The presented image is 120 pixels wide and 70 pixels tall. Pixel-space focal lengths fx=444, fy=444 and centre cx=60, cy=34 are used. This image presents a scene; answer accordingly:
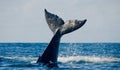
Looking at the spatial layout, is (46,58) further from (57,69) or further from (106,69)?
(106,69)

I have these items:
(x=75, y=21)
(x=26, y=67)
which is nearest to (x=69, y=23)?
(x=75, y=21)

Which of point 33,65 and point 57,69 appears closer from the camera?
point 57,69

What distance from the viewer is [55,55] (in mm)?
27219

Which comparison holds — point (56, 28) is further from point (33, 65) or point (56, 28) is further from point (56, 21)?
point (33, 65)

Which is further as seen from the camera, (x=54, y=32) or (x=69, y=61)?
(x=69, y=61)

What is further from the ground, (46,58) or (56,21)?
(56,21)

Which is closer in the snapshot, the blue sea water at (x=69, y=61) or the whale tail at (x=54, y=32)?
the whale tail at (x=54, y=32)

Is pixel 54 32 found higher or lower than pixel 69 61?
higher

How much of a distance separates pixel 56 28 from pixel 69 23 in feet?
4.08

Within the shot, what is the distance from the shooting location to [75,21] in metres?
26.1

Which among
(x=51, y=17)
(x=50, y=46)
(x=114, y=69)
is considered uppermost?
(x=51, y=17)

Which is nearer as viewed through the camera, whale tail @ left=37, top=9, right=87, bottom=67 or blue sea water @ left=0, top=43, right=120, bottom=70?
whale tail @ left=37, top=9, right=87, bottom=67

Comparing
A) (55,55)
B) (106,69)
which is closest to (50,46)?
(55,55)

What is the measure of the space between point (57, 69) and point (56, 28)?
2.82 meters
